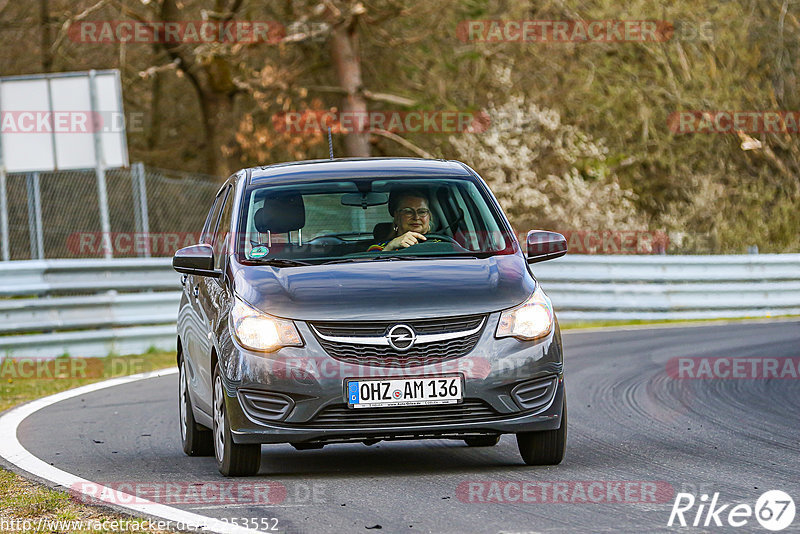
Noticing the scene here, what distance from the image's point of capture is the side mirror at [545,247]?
315 inches

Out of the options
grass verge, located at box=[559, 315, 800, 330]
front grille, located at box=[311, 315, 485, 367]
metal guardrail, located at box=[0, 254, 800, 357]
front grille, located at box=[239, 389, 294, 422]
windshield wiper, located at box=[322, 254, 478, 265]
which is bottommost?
grass verge, located at box=[559, 315, 800, 330]

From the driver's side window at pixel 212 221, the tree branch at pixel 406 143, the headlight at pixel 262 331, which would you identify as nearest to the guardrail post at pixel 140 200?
the tree branch at pixel 406 143

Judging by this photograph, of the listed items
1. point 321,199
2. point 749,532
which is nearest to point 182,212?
point 321,199

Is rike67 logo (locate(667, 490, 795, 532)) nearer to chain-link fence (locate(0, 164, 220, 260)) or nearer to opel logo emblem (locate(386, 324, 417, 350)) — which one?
opel logo emblem (locate(386, 324, 417, 350))

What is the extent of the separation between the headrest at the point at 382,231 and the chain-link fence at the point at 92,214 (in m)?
16.1

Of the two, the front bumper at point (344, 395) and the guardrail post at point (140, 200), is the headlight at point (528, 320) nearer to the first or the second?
the front bumper at point (344, 395)

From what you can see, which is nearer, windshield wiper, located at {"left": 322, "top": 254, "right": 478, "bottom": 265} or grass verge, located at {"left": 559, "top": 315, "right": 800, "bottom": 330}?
windshield wiper, located at {"left": 322, "top": 254, "right": 478, "bottom": 265}

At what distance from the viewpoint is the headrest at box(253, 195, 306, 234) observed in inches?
316

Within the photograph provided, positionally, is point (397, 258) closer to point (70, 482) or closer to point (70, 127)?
point (70, 482)

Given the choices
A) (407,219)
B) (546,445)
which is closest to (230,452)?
(546,445)

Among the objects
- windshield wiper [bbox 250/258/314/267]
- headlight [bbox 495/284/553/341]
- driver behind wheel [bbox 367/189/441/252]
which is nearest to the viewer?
headlight [bbox 495/284/553/341]

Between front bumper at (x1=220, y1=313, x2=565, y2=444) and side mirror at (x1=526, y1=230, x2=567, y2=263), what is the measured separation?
0.99 m

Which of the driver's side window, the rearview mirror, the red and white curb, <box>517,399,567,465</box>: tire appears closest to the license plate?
<box>517,399,567,465</box>: tire

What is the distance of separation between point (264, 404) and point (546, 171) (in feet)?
74.6
